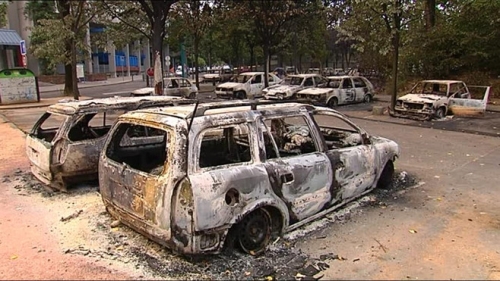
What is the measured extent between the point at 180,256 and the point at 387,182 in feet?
11.7

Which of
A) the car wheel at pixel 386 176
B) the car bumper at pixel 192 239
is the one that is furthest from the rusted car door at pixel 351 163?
the car bumper at pixel 192 239

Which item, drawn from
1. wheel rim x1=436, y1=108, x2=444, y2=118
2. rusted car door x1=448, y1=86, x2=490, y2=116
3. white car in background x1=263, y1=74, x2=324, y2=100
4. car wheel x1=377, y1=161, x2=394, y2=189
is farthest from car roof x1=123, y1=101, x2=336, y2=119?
white car in background x1=263, y1=74, x2=324, y2=100

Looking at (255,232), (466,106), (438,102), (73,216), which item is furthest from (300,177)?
(466,106)

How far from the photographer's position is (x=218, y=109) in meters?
4.43

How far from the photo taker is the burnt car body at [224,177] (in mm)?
3727

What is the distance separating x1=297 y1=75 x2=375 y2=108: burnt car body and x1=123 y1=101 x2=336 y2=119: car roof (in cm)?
1222

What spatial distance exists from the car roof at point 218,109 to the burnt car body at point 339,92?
1222 centimetres

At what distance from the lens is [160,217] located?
12.4 feet

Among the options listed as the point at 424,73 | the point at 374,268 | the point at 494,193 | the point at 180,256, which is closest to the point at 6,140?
the point at 180,256

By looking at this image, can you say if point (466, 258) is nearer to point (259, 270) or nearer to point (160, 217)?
point (259, 270)

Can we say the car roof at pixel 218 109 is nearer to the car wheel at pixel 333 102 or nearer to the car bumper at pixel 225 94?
the car wheel at pixel 333 102

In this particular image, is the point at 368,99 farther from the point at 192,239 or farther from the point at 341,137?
the point at 192,239

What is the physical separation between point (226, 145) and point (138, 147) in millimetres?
1434

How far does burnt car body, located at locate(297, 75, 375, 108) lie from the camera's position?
1734cm
